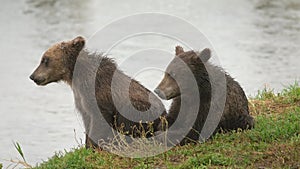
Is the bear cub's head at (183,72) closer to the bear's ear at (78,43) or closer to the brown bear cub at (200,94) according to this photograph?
the brown bear cub at (200,94)

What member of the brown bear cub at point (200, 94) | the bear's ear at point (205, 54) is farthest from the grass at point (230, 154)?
the bear's ear at point (205, 54)

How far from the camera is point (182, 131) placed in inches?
316

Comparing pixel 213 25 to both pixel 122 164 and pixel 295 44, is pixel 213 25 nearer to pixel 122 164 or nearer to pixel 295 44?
pixel 295 44

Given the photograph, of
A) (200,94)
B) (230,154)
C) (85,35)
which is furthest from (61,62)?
(85,35)

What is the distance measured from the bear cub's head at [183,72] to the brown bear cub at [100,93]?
0.44 meters

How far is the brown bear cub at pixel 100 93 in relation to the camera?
27.3 ft

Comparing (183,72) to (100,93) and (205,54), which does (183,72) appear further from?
(100,93)

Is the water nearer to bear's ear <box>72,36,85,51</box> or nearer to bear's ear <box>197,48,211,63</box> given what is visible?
bear's ear <box>72,36,85,51</box>

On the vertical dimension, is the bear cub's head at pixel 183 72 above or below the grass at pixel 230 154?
above

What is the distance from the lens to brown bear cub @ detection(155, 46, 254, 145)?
8047mm

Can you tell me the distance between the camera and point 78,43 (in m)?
8.58

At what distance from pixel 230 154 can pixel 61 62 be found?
2.34 metres

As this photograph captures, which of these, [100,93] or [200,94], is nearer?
[200,94]

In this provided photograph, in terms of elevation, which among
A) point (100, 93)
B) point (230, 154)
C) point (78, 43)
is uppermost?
point (78, 43)
